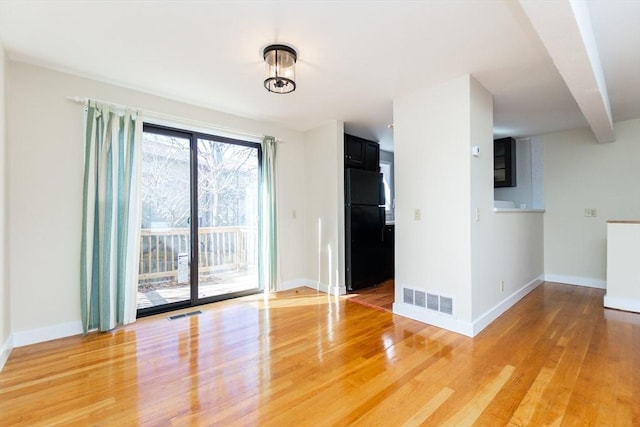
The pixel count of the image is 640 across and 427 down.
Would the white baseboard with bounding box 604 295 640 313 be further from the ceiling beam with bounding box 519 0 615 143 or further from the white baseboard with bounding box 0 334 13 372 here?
the white baseboard with bounding box 0 334 13 372

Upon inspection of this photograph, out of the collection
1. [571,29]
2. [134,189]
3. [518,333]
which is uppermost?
[571,29]

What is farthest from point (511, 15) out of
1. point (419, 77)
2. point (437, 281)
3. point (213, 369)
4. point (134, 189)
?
point (134, 189)

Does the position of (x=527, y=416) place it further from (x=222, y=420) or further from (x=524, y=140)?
(x=524, y=140)

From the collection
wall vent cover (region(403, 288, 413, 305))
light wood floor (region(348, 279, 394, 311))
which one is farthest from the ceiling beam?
light wood floor (region(348, 279, 394, 311))

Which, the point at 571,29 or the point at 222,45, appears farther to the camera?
the point at 222,45

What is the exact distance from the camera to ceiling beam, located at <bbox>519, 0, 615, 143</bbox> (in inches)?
58.4

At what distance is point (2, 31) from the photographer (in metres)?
2.09

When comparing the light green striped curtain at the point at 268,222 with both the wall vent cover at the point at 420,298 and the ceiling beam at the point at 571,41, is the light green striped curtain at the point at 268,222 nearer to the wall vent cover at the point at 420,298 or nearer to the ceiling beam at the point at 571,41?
the wall vent cover at the point at 420,298

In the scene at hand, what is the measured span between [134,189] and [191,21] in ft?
5.88

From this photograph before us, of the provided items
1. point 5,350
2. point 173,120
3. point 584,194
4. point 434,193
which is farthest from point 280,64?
point 584,194

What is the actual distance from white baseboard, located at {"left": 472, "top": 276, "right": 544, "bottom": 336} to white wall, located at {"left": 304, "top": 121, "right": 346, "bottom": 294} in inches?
70.0

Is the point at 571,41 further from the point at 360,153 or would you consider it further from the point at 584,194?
the point at 584,194

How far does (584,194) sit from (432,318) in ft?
11.4

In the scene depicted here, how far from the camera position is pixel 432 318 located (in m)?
2.99
